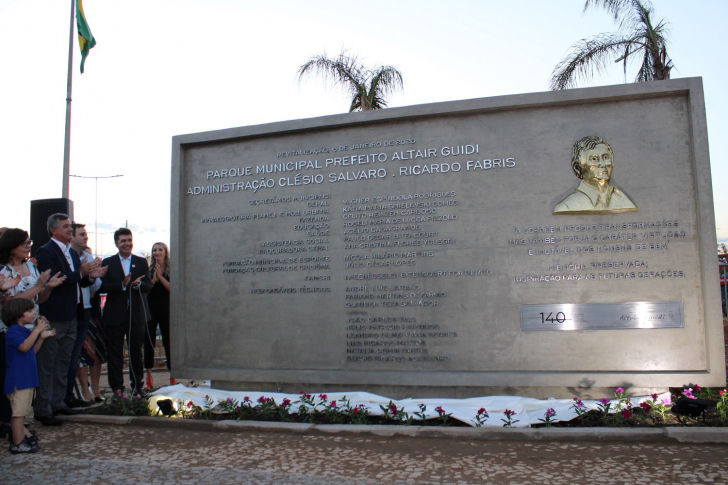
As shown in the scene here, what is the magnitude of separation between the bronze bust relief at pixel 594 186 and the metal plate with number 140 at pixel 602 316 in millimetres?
968

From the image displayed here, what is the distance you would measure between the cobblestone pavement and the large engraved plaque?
4.25 ft

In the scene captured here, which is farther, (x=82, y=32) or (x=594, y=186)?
(x=82, y=32)

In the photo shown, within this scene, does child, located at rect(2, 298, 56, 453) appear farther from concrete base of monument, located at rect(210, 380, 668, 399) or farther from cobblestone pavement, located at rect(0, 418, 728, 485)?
concrete base of monument, located at rect(210, 380, 668, 399)

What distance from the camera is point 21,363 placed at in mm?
4922

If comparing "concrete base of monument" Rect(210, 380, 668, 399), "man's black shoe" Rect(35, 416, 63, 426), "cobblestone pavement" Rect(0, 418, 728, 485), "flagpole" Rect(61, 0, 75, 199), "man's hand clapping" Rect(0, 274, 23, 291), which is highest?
"flagpole" Rect(61, 0, 75, 199)

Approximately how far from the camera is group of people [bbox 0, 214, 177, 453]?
16.2 feet

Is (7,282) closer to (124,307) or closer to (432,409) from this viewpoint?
(124,307)

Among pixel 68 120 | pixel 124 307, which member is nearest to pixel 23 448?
pixel 124 307

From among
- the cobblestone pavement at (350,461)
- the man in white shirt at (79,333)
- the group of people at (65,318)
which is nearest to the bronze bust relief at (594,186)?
the cobblestone pavement at (350,461)

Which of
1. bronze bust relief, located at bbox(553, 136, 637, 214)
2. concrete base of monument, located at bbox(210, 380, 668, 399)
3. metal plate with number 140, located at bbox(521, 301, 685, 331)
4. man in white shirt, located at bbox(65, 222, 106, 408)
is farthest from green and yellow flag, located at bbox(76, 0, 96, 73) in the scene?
metal plate with number 140, located at bbox(521, 301, 685, 331)

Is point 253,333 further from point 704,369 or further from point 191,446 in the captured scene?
point 704,369

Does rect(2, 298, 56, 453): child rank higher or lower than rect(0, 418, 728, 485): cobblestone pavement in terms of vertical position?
higher

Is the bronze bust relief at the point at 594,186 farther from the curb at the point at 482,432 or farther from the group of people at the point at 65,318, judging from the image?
the group of people at the point at 65,318

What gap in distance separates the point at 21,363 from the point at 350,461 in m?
2.96
